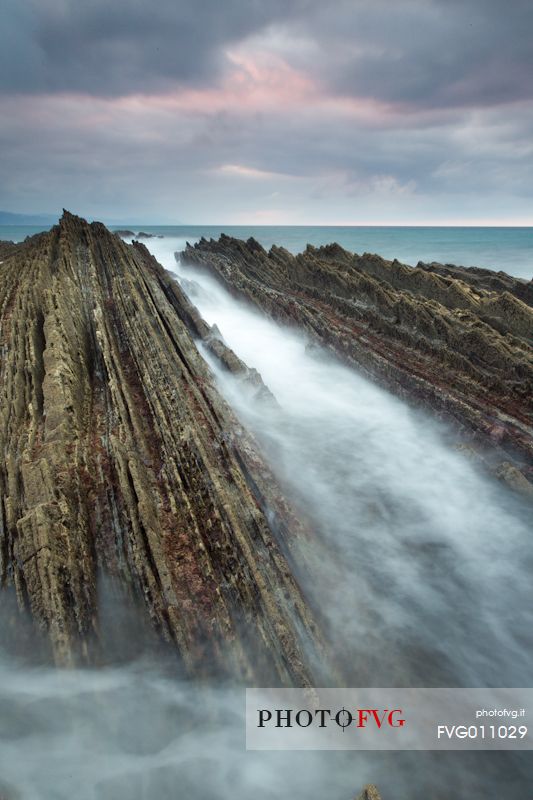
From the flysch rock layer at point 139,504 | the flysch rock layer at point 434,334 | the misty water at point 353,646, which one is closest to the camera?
the misty water at point 353,646

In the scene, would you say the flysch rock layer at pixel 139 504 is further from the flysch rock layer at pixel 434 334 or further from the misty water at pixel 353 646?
the flysch rock layer at pixel 434 334

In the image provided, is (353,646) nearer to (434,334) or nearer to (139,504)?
(139,504)

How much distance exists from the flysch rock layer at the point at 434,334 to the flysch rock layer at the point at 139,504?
756cm

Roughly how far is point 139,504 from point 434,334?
1351 centimetres

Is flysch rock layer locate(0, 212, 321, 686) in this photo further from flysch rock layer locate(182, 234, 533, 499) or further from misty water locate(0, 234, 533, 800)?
flysch rock layer locate(182, 234, 533, 499)

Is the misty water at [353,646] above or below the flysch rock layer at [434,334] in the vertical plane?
below

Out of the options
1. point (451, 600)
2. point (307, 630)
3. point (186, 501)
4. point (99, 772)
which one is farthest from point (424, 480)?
point (99, 772)

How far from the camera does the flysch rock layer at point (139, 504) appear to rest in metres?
6.80

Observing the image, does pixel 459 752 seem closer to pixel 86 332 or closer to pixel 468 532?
pixel 468 532

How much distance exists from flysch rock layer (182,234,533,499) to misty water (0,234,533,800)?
100cm

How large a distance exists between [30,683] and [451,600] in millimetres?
8437

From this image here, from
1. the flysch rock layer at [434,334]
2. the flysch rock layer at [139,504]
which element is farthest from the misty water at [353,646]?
the flysch rock layer at [434,334]

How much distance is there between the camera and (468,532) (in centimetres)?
1077

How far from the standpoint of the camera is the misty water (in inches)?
230
